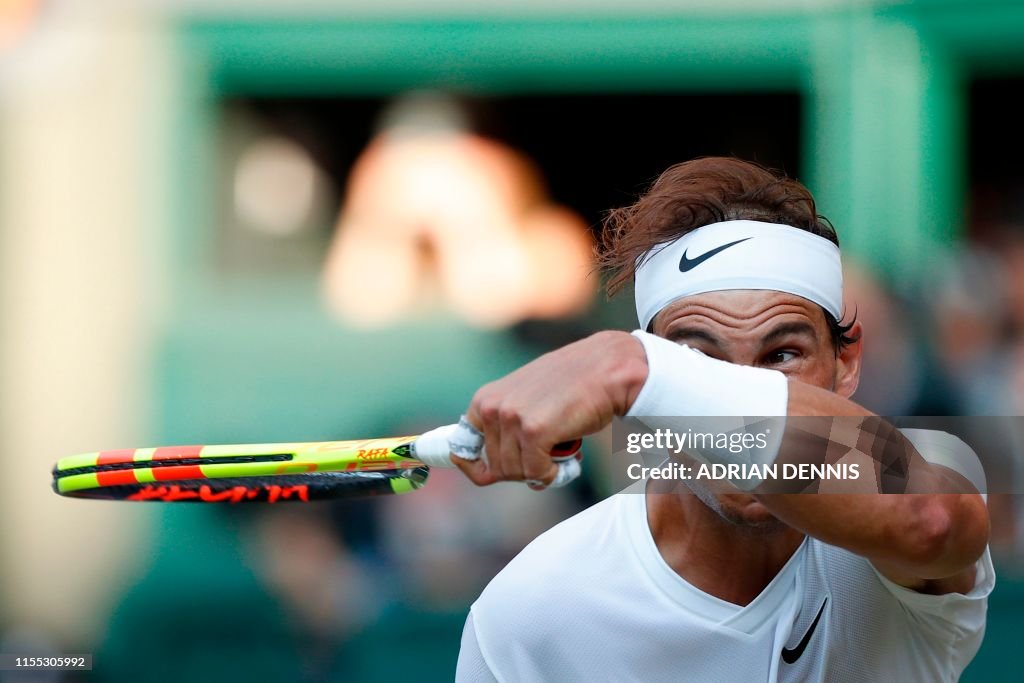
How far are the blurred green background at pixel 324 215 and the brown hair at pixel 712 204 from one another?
3.60 metres

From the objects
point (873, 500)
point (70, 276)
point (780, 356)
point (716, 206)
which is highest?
point (716, 206)

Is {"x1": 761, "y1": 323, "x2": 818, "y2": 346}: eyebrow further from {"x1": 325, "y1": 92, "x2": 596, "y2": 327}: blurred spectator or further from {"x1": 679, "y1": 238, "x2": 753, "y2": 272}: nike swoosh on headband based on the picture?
{"x1": 325, "y1": 92, "x2": 596, "y2": 327}: blurred spectator

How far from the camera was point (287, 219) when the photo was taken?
7402 millimetres

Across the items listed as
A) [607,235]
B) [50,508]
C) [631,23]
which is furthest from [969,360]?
[50,508]

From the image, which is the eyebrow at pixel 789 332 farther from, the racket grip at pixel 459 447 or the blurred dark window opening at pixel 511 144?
the blurred dark window opening at pixel 511 144

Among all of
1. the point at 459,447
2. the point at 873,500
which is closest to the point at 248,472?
the point at 459,447

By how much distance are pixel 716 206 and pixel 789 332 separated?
38 centimetres

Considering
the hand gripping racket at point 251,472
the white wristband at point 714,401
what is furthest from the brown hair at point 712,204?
the white wristband at point 714,401

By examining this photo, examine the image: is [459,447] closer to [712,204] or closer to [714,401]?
[714,401]

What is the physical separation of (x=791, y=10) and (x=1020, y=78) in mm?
1259

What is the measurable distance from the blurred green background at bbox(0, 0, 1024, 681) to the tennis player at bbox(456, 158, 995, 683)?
364cm

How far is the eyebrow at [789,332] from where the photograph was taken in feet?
8.43

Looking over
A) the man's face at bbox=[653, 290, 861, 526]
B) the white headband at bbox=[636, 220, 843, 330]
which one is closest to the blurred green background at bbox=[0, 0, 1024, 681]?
the white headband at bbox=[636, 220, 843, 330]

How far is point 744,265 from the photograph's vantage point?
8.75 feet
